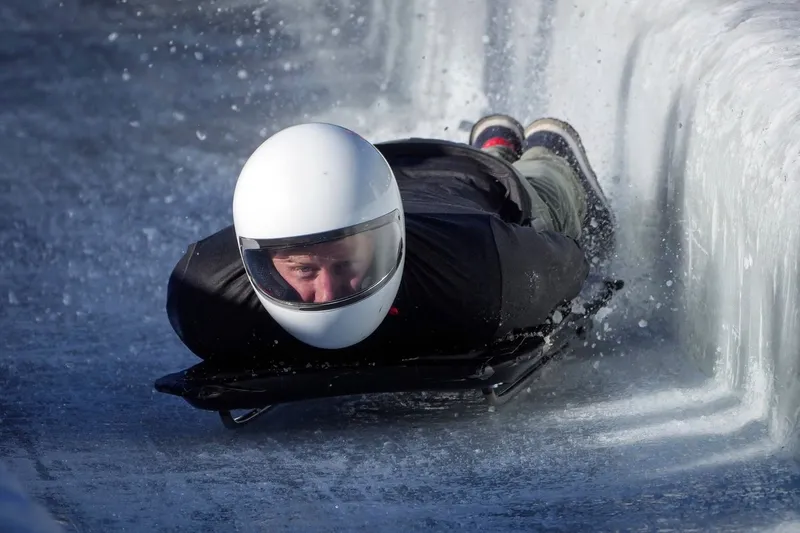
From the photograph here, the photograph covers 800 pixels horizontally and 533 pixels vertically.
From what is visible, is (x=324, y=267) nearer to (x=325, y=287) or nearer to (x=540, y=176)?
(x=325, y=287)

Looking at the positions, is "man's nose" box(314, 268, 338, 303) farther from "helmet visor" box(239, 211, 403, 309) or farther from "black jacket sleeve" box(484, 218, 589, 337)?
"black jacket sleeve" box(484, 218, 589, 337)

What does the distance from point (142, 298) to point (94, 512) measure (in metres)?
1.38

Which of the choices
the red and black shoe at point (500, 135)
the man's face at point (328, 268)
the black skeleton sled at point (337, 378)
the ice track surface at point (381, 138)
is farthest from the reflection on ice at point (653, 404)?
the red and black shoe at point (500, 135)

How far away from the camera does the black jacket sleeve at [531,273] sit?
2.05 meters

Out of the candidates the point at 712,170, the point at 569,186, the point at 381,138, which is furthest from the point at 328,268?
the point at 381,138

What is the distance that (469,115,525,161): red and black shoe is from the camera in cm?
337

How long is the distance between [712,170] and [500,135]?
111cm

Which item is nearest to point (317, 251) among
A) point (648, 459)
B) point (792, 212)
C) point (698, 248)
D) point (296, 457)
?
point (296, 457)

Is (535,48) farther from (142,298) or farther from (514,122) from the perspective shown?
(142,298)

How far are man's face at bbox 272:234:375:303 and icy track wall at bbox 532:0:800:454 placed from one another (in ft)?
2.46

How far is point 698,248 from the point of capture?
2.46 m

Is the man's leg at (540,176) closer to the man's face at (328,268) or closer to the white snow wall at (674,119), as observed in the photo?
the white snow wall at (674,119)

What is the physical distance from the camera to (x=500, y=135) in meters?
3.40

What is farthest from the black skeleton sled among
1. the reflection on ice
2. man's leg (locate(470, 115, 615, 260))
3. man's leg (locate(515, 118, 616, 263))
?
man's leg (locate(515, 118, 616, 263))
